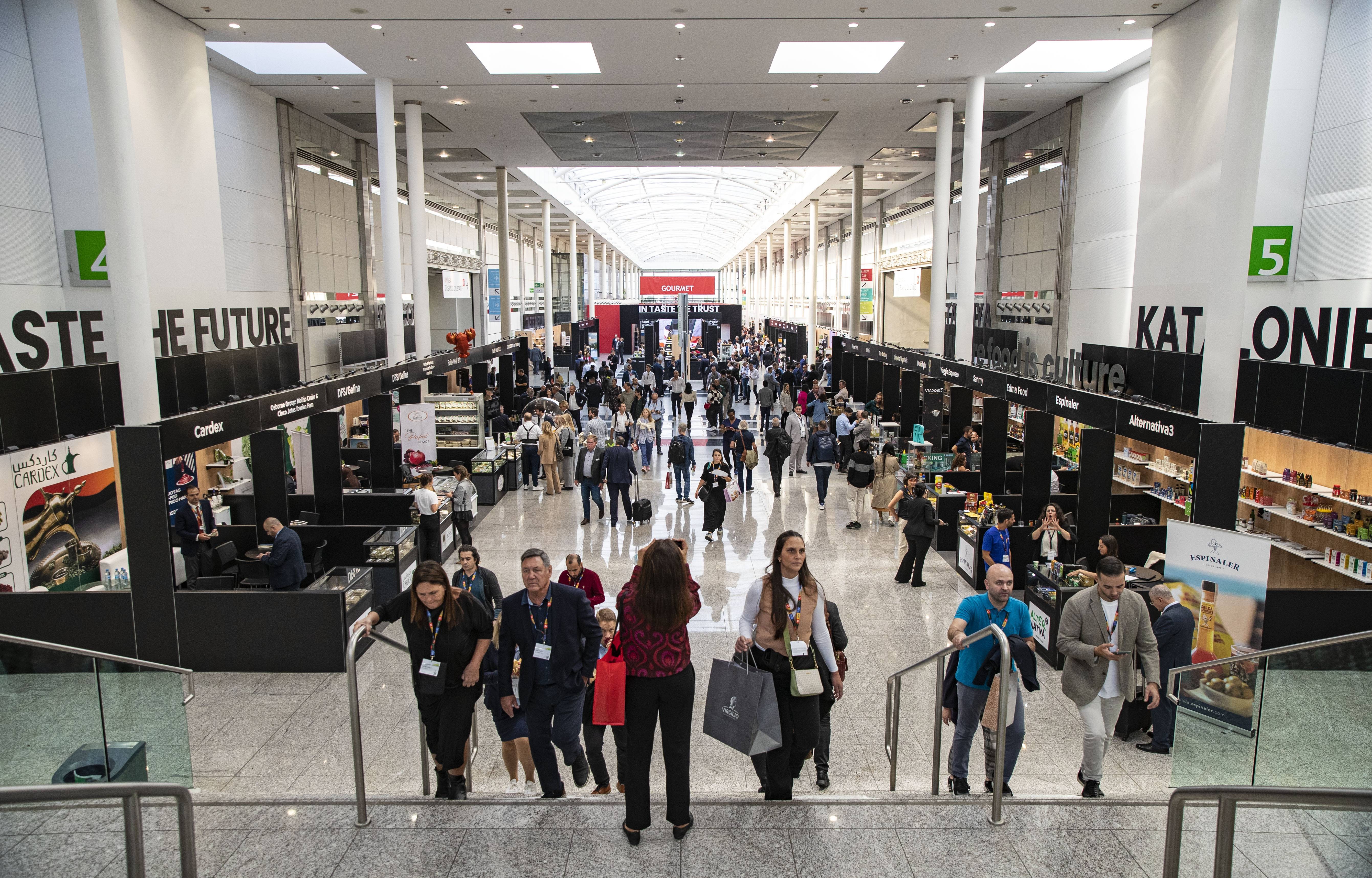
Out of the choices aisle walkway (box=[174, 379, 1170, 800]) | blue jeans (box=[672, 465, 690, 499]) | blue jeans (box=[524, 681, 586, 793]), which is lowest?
aisle walkway (box=[174, 379, 1170, 800])

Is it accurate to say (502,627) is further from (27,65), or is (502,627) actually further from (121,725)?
(27,65)

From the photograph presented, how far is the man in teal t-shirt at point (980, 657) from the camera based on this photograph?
416 cm

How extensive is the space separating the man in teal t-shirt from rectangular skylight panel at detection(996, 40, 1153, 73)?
37.1 feet

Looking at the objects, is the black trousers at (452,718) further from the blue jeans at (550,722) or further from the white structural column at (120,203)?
the white structural column at (120,203)

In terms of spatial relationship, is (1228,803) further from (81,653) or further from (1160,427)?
(1160,427)

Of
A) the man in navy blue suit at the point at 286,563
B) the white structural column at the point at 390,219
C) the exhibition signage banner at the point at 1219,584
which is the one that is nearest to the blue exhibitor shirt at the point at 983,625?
the exhibition signage banner at the point at 1219,584

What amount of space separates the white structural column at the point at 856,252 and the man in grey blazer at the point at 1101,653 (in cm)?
1954

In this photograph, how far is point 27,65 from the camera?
8.73 metres

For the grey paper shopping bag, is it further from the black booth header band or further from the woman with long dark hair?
the black booth header band

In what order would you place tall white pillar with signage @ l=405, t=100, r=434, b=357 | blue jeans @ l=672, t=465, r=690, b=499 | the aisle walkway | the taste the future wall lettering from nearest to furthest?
1. the aisle walkway
2. the taste the future wall lettering
3. blue jeans @ l=672, t=465, r=690, b=499
4. tall white pillar with signage @ l=405, t=100, r=434, b=357

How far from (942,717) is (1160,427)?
4.14 metres

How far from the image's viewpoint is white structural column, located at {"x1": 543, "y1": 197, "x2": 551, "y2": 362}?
3030cm

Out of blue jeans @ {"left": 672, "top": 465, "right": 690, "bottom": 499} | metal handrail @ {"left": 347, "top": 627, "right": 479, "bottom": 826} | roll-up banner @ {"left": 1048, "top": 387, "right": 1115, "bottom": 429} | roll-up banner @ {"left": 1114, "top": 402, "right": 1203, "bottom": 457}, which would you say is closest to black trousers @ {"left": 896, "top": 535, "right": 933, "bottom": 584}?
roll-up banner @ {"left": 1048, "top": 387, "right": 1115, "bottom": 429}

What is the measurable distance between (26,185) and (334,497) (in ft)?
15.0
